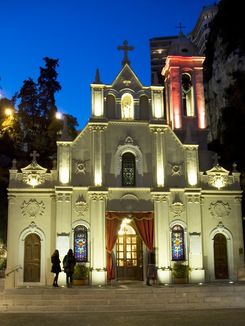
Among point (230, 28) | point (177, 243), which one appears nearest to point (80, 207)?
point (177, 243)

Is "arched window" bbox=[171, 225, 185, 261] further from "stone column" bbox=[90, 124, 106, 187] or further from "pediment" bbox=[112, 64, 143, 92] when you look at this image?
"pediment" bbox=[112, 64, 143, 92]

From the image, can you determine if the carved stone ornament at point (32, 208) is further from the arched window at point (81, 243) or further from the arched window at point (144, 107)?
the arched window at point (144, 107)

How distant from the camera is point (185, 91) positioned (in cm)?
3194

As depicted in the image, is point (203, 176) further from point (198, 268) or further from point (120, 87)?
point (120, 87)

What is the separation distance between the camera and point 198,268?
2533 cm

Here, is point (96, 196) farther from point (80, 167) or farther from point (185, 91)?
point (185, 91)

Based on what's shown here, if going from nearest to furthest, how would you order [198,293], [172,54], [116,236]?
1. [198,293]
2. [116,236]
3. [172,54]

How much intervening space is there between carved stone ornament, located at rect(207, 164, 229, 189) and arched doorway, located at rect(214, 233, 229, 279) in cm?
277

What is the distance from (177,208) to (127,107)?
6.47 m

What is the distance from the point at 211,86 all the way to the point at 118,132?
2999 cm

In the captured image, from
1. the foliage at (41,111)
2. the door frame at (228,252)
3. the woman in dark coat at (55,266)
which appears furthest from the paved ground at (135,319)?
the foliage at (41,111)

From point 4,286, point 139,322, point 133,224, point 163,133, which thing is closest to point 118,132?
point 163,133

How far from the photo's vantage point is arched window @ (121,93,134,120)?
27.4m

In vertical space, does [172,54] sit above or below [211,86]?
below
